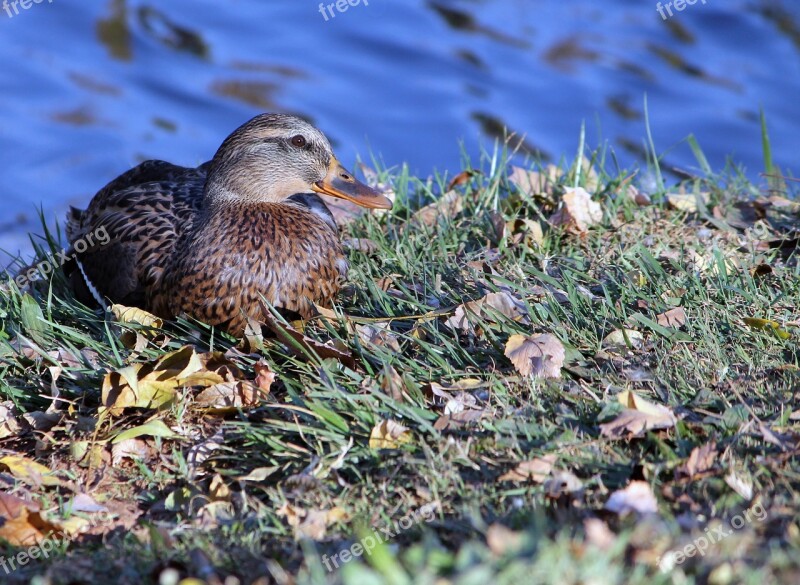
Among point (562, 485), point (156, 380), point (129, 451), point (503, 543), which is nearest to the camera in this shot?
point (503, 543)

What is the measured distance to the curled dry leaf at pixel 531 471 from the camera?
2721 millimetres

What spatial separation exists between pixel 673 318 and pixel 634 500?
1034 millimetres

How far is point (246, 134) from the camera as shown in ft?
13.1

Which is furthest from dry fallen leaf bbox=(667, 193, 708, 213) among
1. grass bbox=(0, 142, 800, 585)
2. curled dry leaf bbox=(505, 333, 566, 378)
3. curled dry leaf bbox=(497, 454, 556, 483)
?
curled dry leaf bbox=(497, 454, 556, 483)

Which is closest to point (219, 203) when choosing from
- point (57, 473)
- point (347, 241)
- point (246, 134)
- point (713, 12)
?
point (246, 134)

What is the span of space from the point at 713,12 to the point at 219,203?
282 inches

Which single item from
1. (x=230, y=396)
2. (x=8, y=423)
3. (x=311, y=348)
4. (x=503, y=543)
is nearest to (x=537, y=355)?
(x=311, y=348)

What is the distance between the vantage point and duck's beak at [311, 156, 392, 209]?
4059 millimetres

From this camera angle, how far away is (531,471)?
2725 mm

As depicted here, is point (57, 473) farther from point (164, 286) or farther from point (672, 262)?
point (672, 262)

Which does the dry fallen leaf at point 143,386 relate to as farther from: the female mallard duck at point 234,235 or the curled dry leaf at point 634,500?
the curled dry leaf at point 634,500

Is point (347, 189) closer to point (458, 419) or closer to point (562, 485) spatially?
point (458, 419)

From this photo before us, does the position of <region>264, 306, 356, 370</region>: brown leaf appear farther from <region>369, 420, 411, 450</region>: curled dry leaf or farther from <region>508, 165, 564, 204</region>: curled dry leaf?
<region>508, 165, 564, 204</region>: curled dry leaf

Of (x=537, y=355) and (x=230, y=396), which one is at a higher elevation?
(x=537, y=355)
